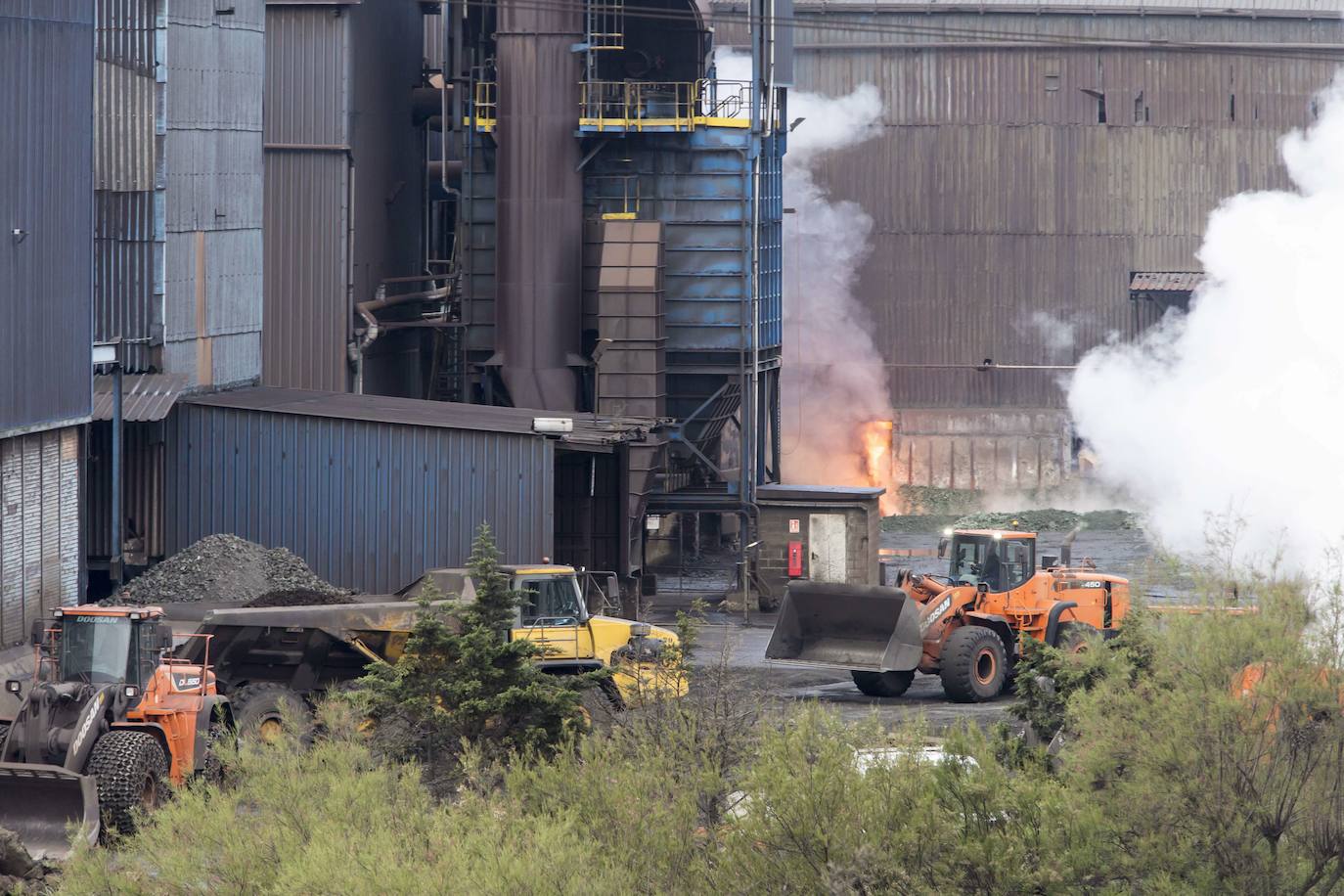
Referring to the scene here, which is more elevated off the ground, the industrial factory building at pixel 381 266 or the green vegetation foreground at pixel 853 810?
the industrial factory building at pixel 381 266

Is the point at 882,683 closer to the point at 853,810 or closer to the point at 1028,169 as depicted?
the point at 853,810

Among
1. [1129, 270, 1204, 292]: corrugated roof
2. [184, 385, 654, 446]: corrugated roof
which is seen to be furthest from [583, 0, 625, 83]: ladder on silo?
[1129, 270, 1204, 292]: corrugated roof

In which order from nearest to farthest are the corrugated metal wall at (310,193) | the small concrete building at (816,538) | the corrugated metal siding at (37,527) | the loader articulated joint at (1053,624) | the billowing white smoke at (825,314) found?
1. the corrugated metal siding at (37,527)
2. the loader articulated joint at (1053,624)
3. the small concrete building at (816,538)
4. the corrugated metal wall at (310,193)
5. the billowing white smoke at (825,314)

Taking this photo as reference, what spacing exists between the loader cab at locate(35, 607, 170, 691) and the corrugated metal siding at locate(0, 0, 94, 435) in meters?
7.70

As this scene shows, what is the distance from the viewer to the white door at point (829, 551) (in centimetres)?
3744

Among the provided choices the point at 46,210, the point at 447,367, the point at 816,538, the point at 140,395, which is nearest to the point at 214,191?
the point at 140,395

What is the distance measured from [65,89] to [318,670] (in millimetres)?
9515

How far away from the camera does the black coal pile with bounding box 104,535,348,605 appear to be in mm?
27391

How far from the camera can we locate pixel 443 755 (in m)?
20.0

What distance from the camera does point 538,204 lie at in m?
37.5

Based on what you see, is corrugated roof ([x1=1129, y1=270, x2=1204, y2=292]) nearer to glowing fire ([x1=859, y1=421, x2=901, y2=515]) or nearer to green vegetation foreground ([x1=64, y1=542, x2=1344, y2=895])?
glowing fire ([x1=859, y1=421, x2=901, y2=515])

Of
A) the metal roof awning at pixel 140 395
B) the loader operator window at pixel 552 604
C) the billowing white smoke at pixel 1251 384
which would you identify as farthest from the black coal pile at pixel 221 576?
the billowing white smoke at pixel 1251 384

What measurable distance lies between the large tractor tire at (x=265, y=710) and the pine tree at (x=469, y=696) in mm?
2108

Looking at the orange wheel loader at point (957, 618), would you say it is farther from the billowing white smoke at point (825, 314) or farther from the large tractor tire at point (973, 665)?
the billowing white smoke at point (825, 314)
